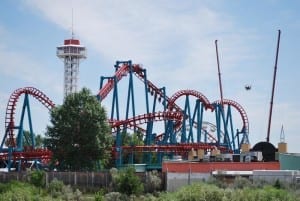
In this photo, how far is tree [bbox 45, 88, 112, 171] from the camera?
6088 centimetres

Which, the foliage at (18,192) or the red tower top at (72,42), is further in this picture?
the red tower top at (72,42)

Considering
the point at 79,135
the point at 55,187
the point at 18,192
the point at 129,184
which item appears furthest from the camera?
the point at 79,135

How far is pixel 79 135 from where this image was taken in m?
61.4

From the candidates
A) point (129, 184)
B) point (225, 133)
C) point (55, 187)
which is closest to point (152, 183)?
point (129, 184)

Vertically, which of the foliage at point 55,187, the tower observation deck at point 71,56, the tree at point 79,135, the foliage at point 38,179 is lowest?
the foliage at point 55,187

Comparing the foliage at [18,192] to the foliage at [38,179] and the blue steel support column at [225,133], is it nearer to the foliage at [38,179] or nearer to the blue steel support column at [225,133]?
the foliage at [38,179]

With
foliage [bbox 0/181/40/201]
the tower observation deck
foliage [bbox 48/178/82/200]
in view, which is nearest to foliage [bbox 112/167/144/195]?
foliage [bbox 48/178/82/200]

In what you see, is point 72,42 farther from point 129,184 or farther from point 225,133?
point 129,184

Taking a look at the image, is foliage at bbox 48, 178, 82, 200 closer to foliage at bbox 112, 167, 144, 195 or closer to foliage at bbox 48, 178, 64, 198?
foliage at bbox 48, 178, 64, 198

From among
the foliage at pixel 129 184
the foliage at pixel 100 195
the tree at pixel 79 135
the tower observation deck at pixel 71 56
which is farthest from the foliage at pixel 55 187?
the tower observation deck at pixel 71 56

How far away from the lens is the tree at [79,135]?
6088 centimetres

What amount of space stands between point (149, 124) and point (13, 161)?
1521 centimetres

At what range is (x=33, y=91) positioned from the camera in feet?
Answer: 242

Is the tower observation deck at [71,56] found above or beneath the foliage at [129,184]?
above
